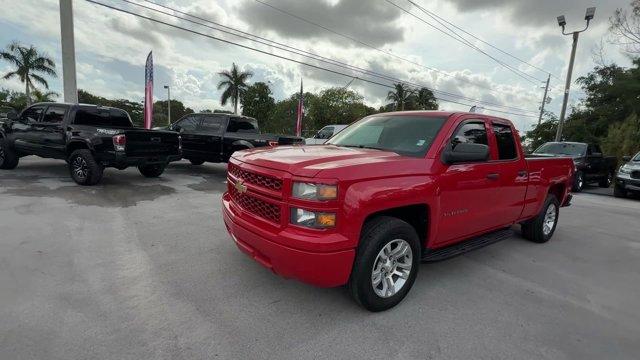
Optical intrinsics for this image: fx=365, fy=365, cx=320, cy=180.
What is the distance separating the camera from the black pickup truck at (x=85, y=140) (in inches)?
296

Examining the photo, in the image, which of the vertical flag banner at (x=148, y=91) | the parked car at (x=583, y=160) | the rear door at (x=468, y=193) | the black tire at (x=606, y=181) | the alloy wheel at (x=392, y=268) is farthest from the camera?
the vertical flag banner at (x=148, y=91)

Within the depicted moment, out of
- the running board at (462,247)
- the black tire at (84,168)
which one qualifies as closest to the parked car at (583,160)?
the running board at (462,247)

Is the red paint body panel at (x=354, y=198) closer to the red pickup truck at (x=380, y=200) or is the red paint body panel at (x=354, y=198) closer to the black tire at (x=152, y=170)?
the red pickup truck at (x=380, y=200)

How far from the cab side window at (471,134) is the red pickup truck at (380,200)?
15mm

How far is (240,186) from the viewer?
11.2ft

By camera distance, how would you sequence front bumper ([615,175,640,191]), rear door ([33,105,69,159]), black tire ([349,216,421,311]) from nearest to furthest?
black tire ([349,216,421,311]) < rear door ([33,105,69,159]) < front bumper ([615,175,640,191])

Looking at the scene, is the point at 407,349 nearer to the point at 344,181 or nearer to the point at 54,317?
the point at 344,181

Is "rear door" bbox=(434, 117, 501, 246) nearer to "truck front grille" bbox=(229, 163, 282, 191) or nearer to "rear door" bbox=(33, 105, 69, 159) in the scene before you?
"truck front grille" bbox=(229, 163, 282, 191)

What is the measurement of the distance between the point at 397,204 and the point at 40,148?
882 centimetres

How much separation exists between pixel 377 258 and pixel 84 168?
7098 millimetres

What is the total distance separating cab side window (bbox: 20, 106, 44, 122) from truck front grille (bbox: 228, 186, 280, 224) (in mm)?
7623

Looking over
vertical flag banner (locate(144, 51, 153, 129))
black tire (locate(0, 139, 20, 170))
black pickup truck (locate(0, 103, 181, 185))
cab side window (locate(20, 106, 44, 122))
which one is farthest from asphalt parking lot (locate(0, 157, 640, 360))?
vertical flag banner (locate(144, 51, 153, 129))

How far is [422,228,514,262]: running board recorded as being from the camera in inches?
141

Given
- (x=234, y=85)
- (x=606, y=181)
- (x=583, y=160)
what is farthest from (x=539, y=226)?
(x=234, y=85)
